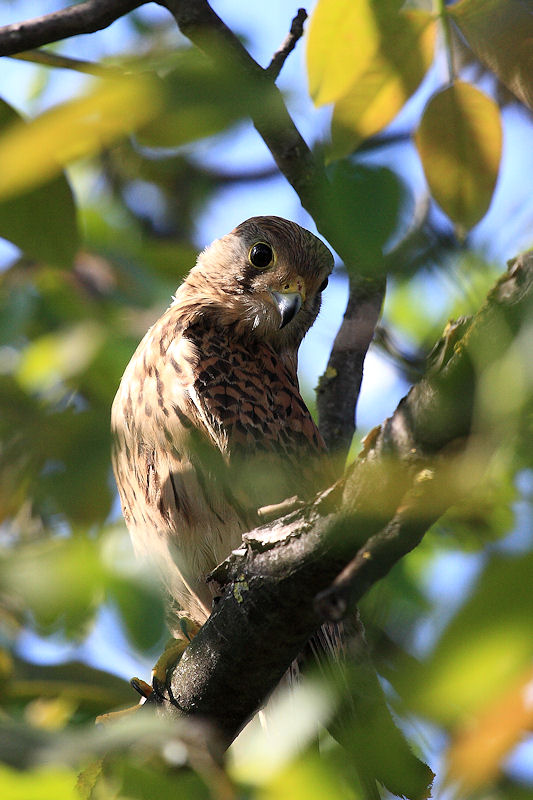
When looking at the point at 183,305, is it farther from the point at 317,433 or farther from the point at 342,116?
the point at 342,116

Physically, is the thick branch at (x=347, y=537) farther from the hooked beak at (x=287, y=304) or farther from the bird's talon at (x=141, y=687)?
the hooked beak at (x=287, y=304)

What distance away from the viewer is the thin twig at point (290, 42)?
122 inches

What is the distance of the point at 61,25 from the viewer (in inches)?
101

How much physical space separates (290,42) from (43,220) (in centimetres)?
222

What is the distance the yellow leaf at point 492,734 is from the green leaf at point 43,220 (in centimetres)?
91

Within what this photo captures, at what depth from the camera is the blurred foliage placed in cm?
62

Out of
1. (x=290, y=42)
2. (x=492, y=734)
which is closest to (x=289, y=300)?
(x=290, y=42)

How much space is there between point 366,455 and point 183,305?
322 centimetres

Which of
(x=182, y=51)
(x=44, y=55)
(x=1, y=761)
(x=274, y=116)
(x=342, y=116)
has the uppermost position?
(x=44, y=55)

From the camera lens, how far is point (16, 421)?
102cm

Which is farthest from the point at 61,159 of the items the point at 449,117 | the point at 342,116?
the point at 449,117

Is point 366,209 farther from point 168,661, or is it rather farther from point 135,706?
point 168,661

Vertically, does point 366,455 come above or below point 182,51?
below

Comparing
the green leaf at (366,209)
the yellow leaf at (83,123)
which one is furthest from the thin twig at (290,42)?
the yellow leaf at (83,123)
